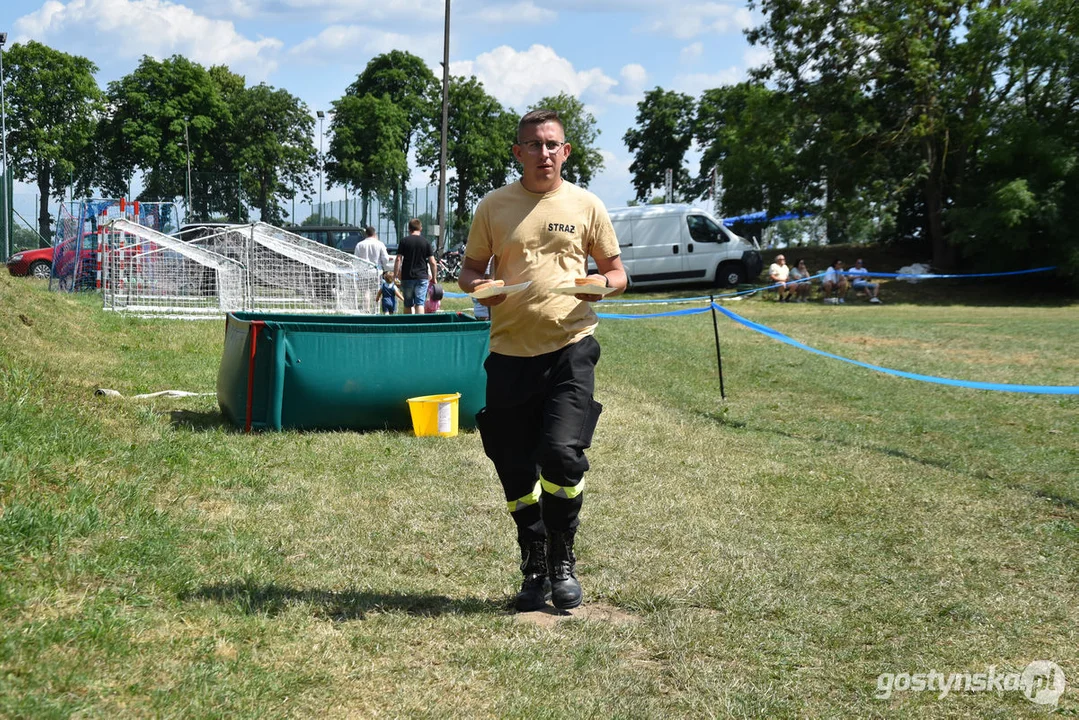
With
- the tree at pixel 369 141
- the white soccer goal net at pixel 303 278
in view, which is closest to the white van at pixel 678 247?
the white soccer goal net at pixel 303 278

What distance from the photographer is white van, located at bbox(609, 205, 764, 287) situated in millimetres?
→ 33750

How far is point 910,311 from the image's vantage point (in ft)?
92.7

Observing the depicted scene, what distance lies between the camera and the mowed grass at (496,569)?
379 cm

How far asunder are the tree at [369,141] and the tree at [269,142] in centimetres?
372

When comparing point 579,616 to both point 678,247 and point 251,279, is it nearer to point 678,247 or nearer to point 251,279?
point 251,279

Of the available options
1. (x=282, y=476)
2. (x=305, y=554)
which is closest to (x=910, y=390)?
(x=282, y=476)

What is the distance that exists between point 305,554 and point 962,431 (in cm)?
671

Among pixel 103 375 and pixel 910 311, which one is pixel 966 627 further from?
pixel 910 311

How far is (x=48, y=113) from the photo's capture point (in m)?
63.5

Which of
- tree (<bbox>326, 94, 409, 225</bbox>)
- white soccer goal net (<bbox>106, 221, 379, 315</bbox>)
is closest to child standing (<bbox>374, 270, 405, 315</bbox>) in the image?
white soccer goal net (<bbox>106, 221, 379, 315</bbox>)

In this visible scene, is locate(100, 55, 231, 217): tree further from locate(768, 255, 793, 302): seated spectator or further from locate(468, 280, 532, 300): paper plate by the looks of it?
locate(468, 280, 532, 300): paper plate

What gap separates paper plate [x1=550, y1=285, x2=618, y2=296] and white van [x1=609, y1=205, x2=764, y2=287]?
29.2 metres

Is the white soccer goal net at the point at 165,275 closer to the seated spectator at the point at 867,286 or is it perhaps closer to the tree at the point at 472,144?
the seated spectator at the point at 867,286

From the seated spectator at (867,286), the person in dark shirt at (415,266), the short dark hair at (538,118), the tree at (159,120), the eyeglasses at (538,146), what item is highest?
the tree at (159,120)
